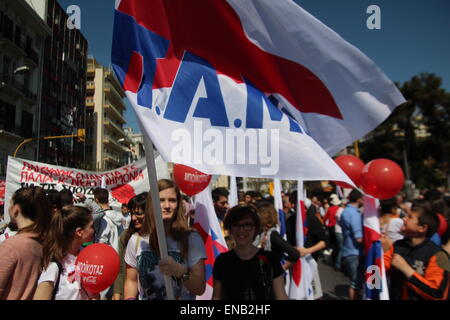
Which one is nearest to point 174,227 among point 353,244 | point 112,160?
point 353,244

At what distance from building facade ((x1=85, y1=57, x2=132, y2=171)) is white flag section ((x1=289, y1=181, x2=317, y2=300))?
18377 mm

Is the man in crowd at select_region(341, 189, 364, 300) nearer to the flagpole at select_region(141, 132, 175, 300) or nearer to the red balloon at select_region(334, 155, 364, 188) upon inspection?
the red balloon at select_region(334, 155, 364, 188)

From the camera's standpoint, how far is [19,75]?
942 inches

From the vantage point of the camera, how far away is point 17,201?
222cm

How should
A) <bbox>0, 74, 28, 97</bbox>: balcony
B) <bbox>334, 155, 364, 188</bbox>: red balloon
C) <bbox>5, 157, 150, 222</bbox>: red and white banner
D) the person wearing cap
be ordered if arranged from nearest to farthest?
<bbox>334, 155, 364, 188</bbox>: red balloon
<bbox>5, 157, 150, 222</bbox>: red and white banner
the person wearing cap
<bbox>0, 74, 28, 97</bbox>: balcony

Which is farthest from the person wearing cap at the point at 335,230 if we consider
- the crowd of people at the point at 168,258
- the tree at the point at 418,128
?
the tree at the point at 418,128

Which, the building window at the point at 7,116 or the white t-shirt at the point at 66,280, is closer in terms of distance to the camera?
the white t-shirt at the point at 66,280

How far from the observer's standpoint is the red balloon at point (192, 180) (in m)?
4.21

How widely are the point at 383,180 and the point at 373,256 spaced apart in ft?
3.22

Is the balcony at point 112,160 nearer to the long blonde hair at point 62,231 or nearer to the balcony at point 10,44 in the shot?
the balcony at point 10,44

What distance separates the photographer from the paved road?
245 inches

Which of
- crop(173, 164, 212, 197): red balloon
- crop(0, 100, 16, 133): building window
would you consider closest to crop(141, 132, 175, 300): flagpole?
crop(173, 164, 212, 197): red balloon

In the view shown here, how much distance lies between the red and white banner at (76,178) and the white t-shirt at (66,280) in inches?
155
